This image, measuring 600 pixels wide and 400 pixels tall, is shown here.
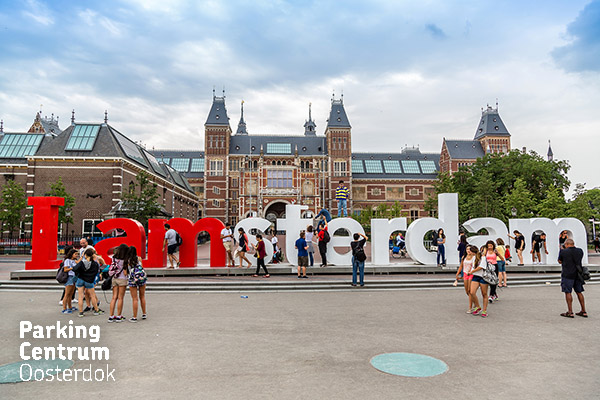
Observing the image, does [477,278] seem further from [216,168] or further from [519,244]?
[216,168]

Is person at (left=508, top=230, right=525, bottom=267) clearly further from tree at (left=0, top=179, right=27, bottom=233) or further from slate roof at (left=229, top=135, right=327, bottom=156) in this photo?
slate roof at (left=229, top=135, right=327, bottom=156)

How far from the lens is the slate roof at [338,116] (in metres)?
64.6

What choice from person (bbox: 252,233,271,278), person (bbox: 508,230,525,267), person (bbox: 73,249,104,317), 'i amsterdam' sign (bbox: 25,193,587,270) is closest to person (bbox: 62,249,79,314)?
person (bbox: 73,249,104,317)

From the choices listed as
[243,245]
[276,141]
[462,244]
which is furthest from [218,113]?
[462,244]

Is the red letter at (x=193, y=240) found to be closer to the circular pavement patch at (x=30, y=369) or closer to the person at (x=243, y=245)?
the person at (x=243, y=245)

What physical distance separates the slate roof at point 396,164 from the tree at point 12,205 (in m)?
50.1

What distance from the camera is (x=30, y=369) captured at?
4758mm

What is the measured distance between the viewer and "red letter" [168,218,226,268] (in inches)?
547

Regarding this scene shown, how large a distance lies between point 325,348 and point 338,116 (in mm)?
61790

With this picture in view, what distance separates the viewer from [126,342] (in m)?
5.95

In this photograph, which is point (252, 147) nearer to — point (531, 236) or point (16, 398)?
point (531, 236)

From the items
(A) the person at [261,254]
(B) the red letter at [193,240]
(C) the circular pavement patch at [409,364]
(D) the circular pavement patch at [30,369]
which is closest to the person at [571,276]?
(C) the circular pavement patch at [409,364]

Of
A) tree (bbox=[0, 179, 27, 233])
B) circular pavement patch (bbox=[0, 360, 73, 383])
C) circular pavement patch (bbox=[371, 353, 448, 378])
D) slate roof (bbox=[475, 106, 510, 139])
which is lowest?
circular pavement patch (bbox=[371, 353, 448, 378])

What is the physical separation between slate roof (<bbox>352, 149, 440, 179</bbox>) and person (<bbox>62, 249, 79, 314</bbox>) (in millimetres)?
61891
